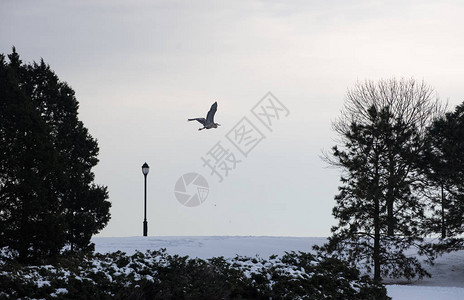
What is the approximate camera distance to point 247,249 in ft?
88.6

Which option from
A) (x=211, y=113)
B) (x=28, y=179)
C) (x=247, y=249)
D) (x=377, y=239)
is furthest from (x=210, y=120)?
(x=377, y=239)

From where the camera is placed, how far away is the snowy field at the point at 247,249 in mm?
24344

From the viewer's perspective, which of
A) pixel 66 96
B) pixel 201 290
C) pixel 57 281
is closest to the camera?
pixel 57 281

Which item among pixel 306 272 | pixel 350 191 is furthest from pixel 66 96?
A: pixel 306 272

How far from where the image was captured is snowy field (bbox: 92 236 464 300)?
24344 mm

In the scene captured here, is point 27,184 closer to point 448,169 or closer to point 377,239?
point 377,239

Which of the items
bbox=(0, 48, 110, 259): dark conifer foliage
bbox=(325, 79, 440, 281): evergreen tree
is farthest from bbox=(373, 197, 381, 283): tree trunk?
bbox=(0, 48, 110, 259): dark conifer foliage

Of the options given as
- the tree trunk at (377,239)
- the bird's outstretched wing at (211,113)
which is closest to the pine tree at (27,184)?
the bird's outstretched wing at (211,113)

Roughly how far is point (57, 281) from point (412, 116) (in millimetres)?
26140

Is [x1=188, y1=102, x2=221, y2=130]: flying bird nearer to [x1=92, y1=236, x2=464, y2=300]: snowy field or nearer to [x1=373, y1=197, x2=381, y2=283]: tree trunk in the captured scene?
[x1=92, y1=236, x2=464, y2=300]: snowy field

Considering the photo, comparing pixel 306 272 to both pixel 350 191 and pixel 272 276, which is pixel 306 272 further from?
pixel 350 191

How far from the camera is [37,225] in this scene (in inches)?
790

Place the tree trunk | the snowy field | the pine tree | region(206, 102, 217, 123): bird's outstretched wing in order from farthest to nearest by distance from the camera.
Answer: the tree trunk, the snowy field, region(206, 102, 217, 123): bird's outstretched wing, the pine tree

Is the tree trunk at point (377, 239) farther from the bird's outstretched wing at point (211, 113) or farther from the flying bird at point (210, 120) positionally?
the bird's outstretched wing at point (211, 113)
